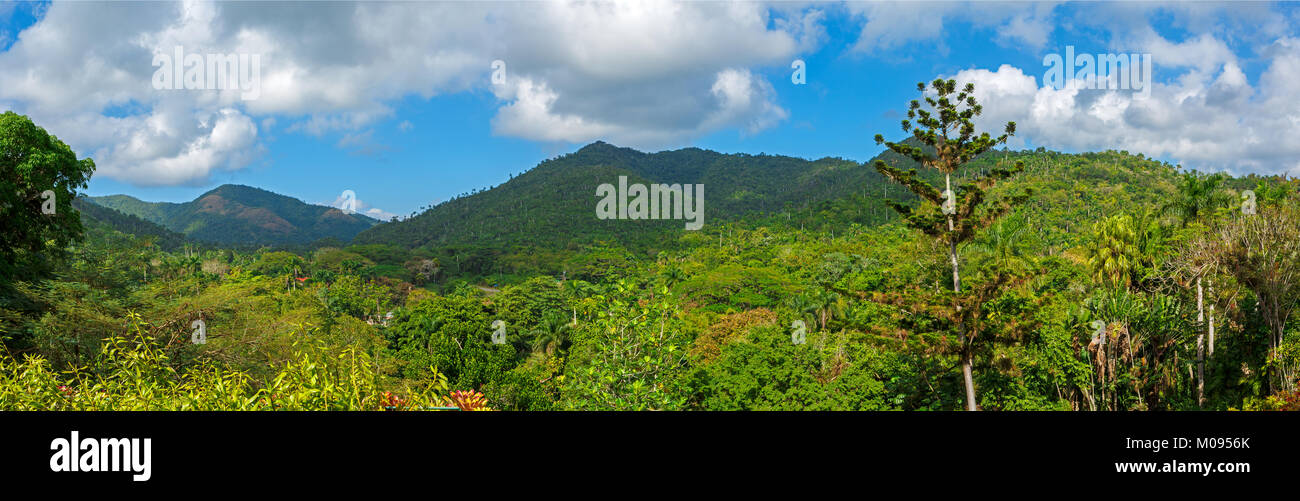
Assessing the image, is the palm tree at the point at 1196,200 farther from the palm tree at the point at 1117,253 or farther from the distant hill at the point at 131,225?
the distant hill at the point at 131,225

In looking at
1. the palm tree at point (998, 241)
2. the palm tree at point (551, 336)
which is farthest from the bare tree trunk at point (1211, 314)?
the palm tree at point (551, 336)

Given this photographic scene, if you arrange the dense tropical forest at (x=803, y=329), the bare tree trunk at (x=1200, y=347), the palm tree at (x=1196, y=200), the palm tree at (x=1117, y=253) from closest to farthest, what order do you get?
the dense tropical forest at (x=803, y=329), the bare tree trunk at (x=1200, y=347), the palm tree at (x=1117, y=253), the palm tree at (x=1196, y=200)

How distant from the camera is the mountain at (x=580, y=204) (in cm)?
10369

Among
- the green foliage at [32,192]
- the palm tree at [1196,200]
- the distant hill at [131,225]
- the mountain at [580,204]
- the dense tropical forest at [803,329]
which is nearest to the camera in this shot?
the dense tropical forest at [803,329]

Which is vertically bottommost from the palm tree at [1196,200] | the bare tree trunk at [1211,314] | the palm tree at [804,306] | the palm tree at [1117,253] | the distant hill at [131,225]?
the palm tree at [804,306]

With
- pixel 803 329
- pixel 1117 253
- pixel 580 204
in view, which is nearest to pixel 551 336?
pixel 803 329

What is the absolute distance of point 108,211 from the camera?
364 ft

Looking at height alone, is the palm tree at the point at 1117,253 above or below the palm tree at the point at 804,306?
above

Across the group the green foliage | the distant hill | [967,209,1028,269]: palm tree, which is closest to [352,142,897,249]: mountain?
the distant hill

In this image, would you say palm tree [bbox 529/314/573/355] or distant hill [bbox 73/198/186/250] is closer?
palm tree [bbox 529/314/573/355]

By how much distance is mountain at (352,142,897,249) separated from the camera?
104 metres

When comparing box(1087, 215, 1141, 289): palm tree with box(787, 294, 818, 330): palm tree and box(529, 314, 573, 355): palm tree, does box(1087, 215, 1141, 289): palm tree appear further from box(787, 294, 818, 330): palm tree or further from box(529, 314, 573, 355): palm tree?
box(529, 314, 573, 355): palm tree
